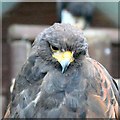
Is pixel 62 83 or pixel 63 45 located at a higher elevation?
pixel 63 45

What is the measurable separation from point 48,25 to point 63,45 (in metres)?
2.87

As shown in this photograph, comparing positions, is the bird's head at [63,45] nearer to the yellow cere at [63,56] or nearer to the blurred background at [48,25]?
the yellow cere at [63,56]

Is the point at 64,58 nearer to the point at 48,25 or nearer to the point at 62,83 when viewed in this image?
the point at 62,83

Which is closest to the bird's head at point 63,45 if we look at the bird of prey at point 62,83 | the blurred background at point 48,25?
the bird of prey at point 62,83

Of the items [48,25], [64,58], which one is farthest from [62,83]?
[48,25]

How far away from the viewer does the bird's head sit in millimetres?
1689

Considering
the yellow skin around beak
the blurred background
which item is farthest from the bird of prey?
the blurred background

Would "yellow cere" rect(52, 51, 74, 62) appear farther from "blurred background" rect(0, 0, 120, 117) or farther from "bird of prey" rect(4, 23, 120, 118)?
"blurred background" rect(0, 0, 120, 117)

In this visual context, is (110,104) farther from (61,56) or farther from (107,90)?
(61,56)

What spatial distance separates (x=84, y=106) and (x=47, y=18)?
3.20 meters

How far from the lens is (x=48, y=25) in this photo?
455 cm

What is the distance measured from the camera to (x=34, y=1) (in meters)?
4.60

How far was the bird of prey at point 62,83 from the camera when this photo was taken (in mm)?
1702

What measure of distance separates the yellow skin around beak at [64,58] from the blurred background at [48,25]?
4.49 feet
